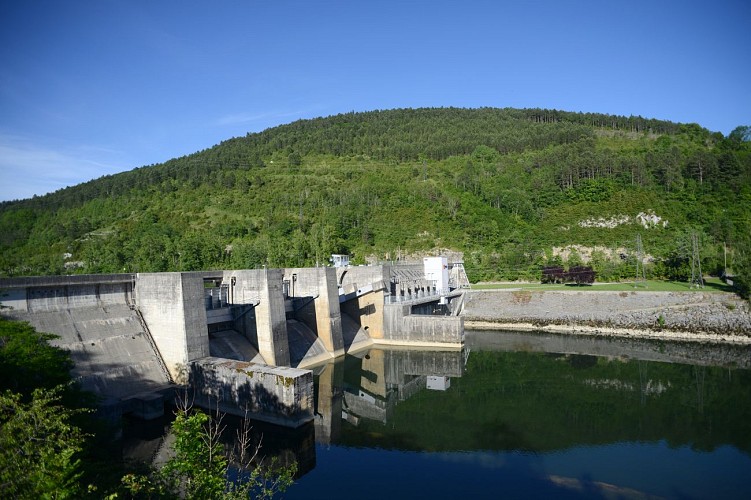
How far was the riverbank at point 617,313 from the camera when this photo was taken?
33500 millimetres

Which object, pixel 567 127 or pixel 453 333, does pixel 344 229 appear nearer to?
pixel 453 333

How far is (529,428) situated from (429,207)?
183 ft

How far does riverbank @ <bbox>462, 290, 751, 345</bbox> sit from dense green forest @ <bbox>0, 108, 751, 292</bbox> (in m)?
4.93

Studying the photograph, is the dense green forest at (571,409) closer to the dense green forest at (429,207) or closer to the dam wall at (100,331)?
the dam wall at (100,331)

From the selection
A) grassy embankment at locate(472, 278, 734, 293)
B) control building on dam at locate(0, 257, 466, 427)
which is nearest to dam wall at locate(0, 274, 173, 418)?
control building on dam at locate(0, 257, 466, 427)

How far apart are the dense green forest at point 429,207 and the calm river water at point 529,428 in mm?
19140

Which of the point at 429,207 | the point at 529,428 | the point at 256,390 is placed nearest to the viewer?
the point at 256,390

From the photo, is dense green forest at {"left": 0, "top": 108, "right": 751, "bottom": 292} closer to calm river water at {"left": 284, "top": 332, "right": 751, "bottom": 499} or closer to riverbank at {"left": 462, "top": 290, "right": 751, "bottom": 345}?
riverbank at {"left": 462, "top": 290, "right": 751, "bottom": 345}

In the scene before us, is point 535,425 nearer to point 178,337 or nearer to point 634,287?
point 178,337

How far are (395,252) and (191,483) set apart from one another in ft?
182

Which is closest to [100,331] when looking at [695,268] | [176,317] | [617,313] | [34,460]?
[176,317]

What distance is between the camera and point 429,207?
72.4 meters

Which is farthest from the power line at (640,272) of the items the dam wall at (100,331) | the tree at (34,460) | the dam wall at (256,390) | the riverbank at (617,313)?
the tree at (34,460)

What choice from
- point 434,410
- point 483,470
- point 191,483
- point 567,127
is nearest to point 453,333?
point 434,410
